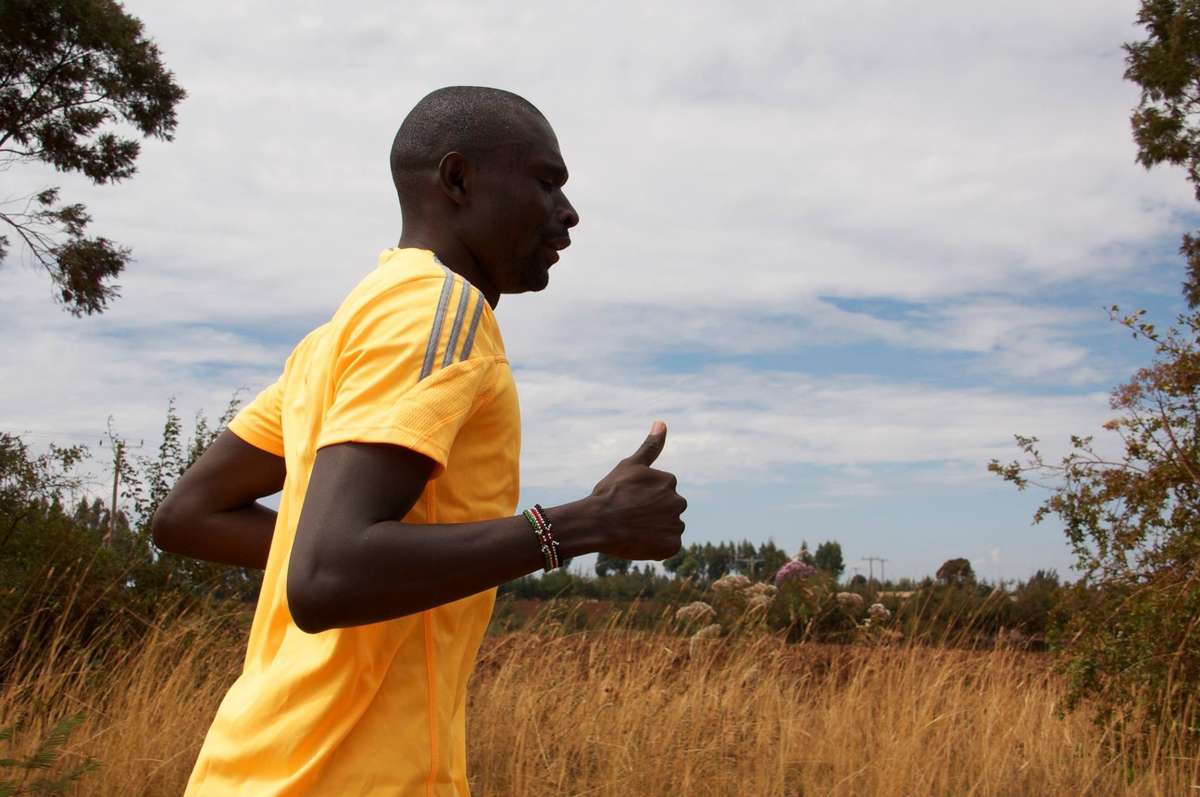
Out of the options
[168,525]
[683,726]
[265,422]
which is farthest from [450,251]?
[683,726]

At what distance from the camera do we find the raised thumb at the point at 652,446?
1617 mm

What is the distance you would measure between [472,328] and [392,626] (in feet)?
1.31

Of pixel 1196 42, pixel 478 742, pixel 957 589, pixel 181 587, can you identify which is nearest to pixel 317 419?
Answer: pixel 478 742

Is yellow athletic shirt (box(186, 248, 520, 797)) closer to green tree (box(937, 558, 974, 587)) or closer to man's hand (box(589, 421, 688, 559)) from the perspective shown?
man's hand (box(589, 421, 688, 559))

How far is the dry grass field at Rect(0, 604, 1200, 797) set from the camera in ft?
17.9

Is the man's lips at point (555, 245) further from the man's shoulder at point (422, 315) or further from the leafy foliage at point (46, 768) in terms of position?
the leafy foliage at point (46, 768)

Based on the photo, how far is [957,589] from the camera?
1151 centimetres

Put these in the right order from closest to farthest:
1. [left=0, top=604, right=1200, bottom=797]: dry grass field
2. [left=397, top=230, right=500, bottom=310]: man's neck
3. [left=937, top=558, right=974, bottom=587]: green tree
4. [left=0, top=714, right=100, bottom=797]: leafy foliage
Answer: [left=397, top=230, right=500, bottom=310]: man's neck, [left=0, top=714, right=100, bottom=797]: leafy foliage, [left=0, top=604, right=1200, bottom=797]: dry grass field, [left=937, top=558, right=974, bottom=587]: green tree

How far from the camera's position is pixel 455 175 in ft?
5.95

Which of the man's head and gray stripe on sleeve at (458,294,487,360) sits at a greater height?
the man's head

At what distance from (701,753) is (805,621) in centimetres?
508

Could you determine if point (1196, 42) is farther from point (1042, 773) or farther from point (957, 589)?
point (1042, 773)

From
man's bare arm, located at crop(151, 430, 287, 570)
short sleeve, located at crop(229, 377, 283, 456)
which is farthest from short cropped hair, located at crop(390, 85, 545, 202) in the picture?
man's bare arm, located at crop(151, 430, 287, 570)

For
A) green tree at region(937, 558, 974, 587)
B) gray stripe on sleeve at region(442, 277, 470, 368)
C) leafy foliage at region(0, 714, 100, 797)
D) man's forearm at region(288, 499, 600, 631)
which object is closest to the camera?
man's forearm at region(288, 499, 600, 631)
